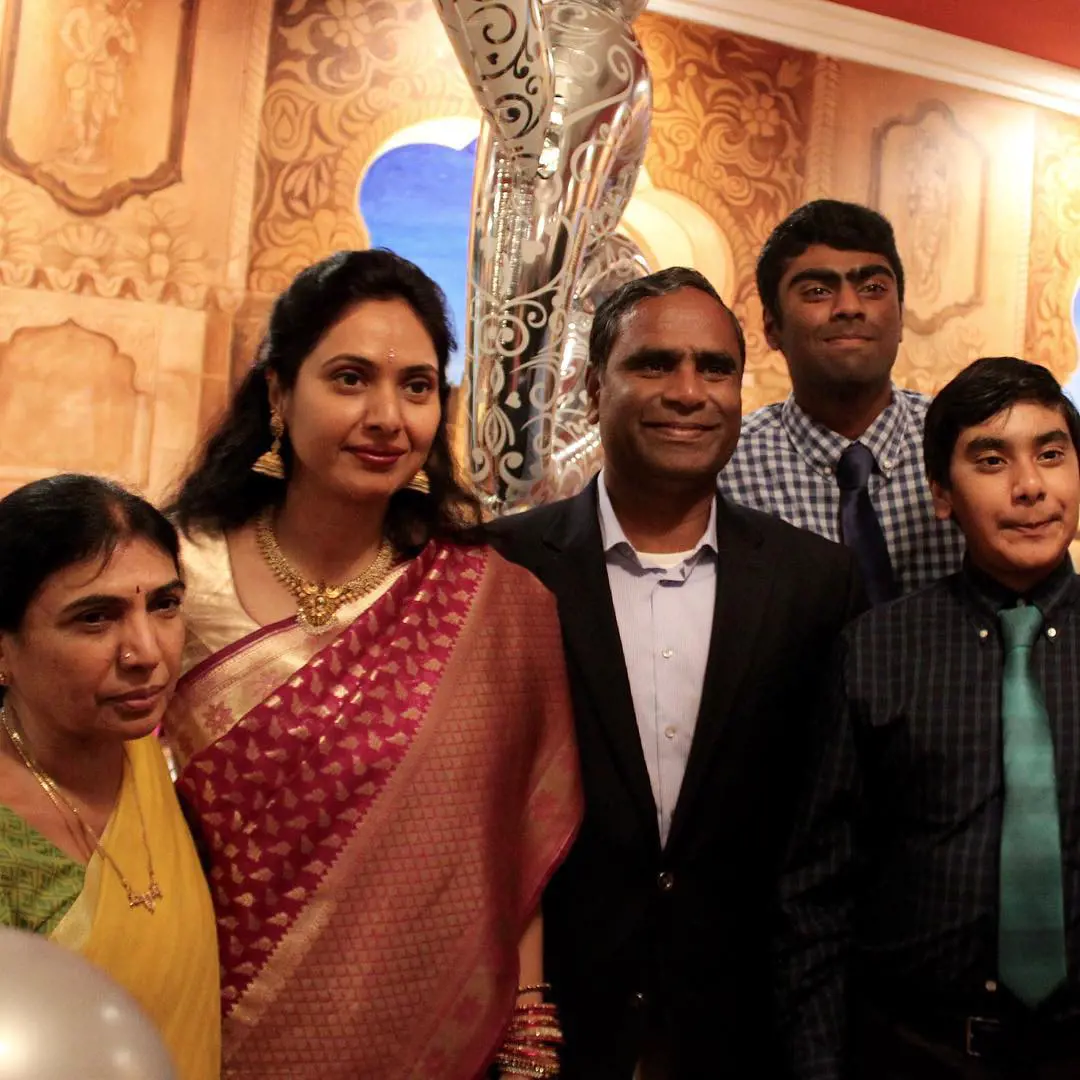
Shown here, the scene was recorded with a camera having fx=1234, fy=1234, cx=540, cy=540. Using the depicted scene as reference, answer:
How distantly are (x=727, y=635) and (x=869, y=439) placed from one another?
570 millimetres

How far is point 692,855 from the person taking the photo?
1.52 meters

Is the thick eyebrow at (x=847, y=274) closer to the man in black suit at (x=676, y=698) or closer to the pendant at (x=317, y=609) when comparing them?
the man in black suit at (x=676, y=698)

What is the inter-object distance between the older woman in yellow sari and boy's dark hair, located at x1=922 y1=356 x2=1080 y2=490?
92cm

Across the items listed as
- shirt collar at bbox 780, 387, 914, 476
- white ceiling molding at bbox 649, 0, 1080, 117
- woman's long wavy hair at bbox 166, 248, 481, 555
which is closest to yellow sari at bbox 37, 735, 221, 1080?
woman's long wavy hair at bbox 166, 248, 481, 555

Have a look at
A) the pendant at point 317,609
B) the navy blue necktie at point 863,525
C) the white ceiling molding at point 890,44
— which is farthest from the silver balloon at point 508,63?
the white ceiling molding at point 890,44

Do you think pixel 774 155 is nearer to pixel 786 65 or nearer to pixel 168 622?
pixel 786 65

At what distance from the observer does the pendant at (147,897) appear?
1.16 metres

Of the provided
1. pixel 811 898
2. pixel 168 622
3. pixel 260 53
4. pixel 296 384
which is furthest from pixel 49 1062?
pixel 260 53

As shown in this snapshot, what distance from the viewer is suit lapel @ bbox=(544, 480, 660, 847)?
1536 millimetres

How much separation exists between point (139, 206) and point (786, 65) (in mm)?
2227

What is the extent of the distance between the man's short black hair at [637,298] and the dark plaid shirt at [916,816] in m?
0.49

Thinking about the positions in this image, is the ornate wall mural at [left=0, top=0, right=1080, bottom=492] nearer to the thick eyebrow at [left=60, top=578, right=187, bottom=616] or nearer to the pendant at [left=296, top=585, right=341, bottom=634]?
the pendant at [left=296, top=585, right=341, bottom=634]

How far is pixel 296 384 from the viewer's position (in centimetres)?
142

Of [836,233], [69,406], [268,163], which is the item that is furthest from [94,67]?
[836,233]
